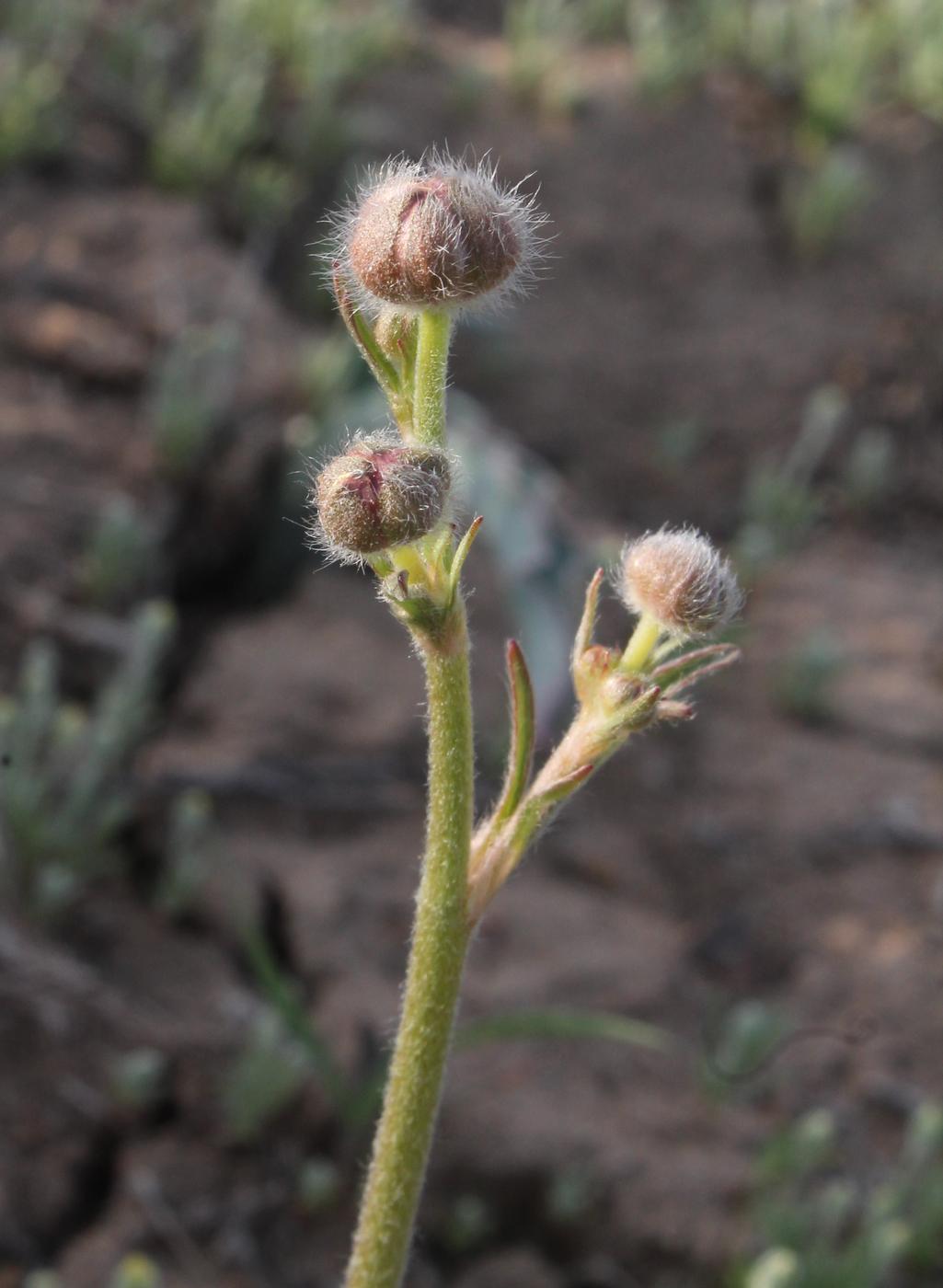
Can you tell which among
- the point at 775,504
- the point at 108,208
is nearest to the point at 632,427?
the point at 775,504

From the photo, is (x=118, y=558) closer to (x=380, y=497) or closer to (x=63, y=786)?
(x=63, y=786)

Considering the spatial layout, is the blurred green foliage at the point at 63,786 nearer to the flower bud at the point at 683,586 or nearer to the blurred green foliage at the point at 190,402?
the blurred green foliage at the point at 190,402

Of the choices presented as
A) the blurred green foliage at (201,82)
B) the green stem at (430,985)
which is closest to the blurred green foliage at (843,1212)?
the green stem at (430,985)

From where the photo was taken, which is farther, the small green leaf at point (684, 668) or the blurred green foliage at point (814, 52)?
the blurred green foliage at point (814, 52)

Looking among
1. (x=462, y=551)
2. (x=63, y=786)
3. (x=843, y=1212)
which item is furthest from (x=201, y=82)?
(x=462, y=551)

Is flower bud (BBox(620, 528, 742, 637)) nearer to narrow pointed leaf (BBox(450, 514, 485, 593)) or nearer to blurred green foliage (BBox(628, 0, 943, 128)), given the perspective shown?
narrow pointed leaf (BBox(450, 514, 485, 593))

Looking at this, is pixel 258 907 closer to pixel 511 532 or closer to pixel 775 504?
pixel 511 532
